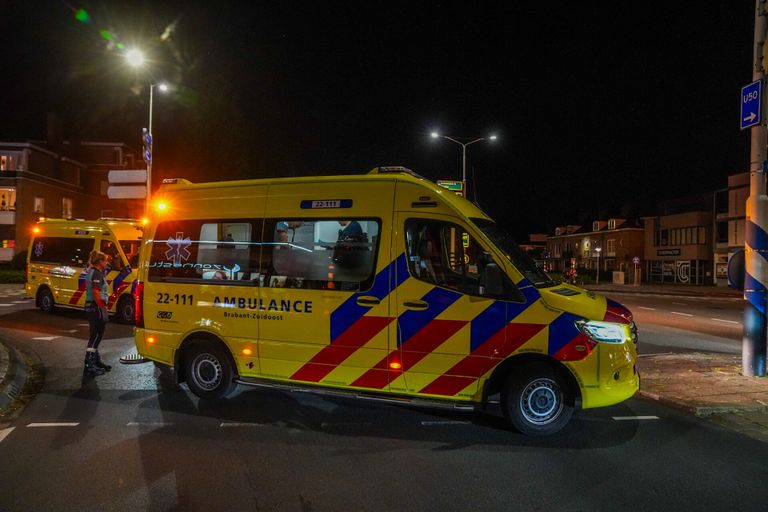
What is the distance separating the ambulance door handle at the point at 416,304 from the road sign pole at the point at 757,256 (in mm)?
5351

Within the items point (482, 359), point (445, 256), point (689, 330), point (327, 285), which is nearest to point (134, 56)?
point (327, 285)

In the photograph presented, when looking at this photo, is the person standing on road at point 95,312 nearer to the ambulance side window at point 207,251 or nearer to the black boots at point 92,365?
the black boots at point 92,365

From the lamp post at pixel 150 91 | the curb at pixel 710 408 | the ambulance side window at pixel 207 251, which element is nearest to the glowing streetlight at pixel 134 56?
the lamp post at pixel 150 91

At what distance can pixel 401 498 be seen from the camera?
4012mm

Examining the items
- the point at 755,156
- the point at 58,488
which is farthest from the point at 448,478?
the point at 755,156

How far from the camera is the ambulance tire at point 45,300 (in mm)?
15172

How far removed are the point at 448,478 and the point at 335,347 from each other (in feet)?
A: 6.80

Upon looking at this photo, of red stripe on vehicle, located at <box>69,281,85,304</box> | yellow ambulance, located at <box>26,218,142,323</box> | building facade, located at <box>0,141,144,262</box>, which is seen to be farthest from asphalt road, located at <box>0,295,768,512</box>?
building facade, located at <box>0,141,144,262</box>

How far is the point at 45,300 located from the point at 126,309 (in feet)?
12.0

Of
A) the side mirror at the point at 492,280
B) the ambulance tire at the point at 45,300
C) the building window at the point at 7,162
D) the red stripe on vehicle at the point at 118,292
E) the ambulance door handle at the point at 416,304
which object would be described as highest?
the building window at the point at 7,162

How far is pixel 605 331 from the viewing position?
5.29 m

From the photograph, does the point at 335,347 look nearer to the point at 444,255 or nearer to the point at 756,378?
the point at 444,255

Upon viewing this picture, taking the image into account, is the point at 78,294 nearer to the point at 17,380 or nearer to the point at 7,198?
the point at 17,380

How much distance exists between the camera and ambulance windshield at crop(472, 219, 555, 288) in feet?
18.4
